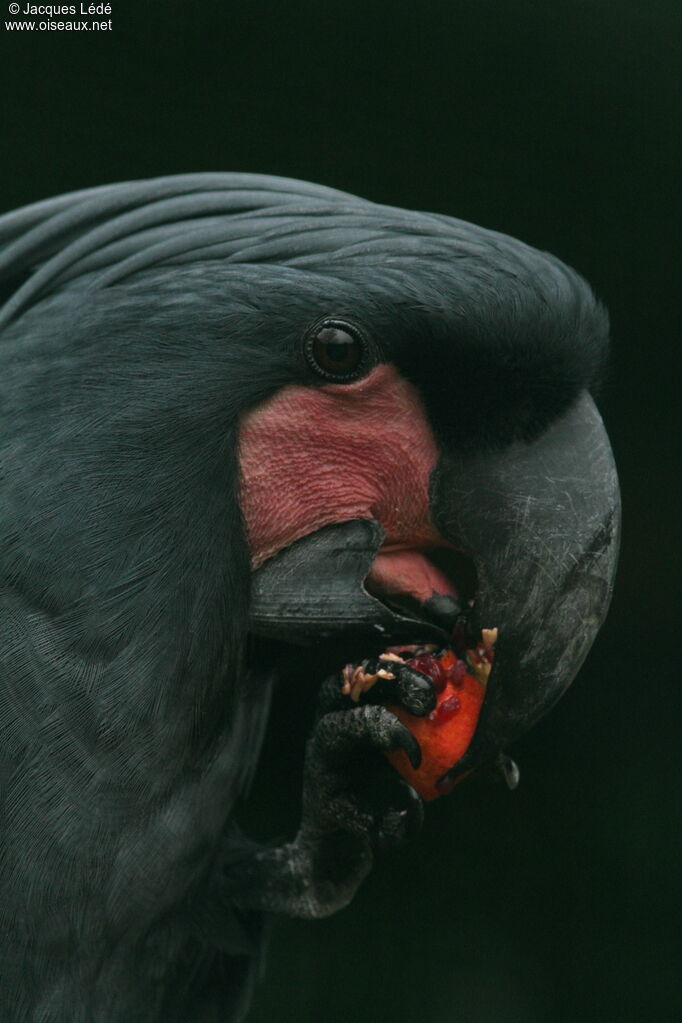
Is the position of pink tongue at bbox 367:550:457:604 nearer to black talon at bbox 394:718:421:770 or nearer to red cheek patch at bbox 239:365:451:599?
red cheek patch at bbox 239:365:451:599

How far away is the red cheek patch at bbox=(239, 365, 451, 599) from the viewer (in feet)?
4.46

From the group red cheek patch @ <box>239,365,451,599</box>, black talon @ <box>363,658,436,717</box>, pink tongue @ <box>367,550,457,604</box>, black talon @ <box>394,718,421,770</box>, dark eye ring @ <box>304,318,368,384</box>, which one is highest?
dark eye ring @ <box>304,318,368,384</box>

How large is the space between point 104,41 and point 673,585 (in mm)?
1569

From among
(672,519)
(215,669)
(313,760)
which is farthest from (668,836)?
(215,669)

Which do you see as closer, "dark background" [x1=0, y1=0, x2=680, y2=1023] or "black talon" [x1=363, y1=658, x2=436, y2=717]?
"black talon" [x1=363, y1=658, x2=436, y2=717]

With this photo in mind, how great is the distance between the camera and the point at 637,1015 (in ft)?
9.12

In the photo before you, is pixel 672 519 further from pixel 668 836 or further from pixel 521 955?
pixel 521 955

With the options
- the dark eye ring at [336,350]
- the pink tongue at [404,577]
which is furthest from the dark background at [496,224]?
the dark eye ring at [336,350]

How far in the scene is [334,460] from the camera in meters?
1.40

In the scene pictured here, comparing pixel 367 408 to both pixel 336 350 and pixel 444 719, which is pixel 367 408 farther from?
pixel 444 719

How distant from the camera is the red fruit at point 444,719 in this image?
138cm

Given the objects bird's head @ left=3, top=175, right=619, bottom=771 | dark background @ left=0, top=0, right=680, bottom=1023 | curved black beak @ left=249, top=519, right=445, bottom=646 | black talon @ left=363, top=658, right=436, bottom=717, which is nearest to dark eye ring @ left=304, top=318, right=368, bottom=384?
bird's head @ left=3, top=175, right=619, bottom=771

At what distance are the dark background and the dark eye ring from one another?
85 centimetres

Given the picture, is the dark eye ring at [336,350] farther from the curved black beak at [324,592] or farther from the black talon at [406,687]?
the black talon at [406,687]
